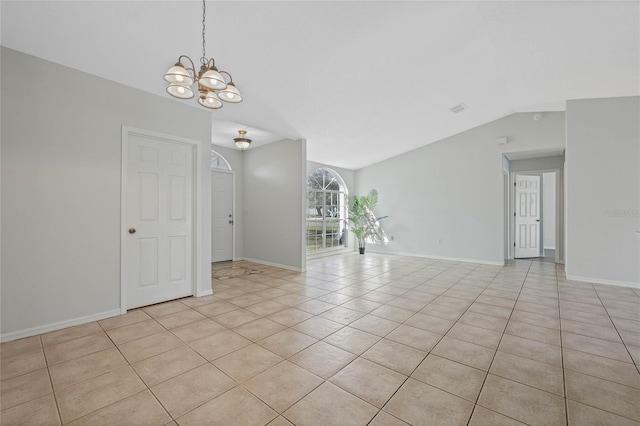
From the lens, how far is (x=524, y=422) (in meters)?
1.51

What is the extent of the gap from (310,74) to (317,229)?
461 cm

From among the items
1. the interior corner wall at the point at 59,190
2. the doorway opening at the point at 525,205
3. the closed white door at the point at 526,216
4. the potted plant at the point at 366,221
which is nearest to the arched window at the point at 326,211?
the potted plant at the point at 366,221

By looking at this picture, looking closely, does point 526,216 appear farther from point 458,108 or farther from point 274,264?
point 274,264

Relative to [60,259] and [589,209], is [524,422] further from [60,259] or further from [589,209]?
[589,209]

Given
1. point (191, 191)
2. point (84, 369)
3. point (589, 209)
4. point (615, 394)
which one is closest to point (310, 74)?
point (191, 191)

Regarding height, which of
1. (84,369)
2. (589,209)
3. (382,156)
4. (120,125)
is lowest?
(84,369)

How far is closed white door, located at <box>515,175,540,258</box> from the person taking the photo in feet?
22.2

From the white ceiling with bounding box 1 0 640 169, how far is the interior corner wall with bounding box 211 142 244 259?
1.84 meters

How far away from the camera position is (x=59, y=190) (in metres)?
2.68

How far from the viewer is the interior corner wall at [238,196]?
654 centimetres

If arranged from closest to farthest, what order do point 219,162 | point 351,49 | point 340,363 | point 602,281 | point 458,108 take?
point 340,363 → point 351,49 → point 602,281 → point 458,108 → point 219,162

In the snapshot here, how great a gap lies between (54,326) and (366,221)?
637 cm

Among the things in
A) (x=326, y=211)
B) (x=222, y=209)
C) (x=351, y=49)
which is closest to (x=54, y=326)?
(x=222, y=209)

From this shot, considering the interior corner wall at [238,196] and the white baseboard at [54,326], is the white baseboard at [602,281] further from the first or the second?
the white baseboard at [54,326]
